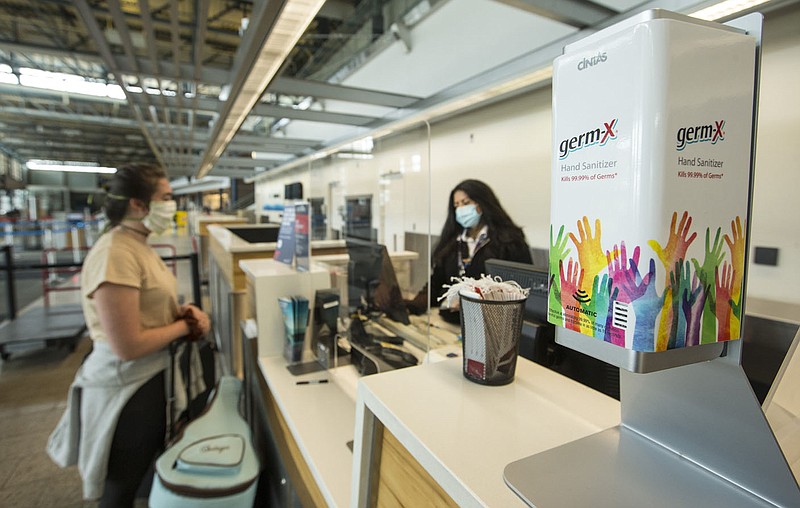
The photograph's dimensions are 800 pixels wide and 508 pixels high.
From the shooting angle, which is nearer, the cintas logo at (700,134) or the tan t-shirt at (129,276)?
the cintas logo at (700,134)

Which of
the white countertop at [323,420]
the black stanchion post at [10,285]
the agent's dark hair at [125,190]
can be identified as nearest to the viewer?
the white countertop at [323,420]

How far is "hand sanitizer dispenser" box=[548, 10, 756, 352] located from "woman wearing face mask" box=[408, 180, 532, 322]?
1.80 meters

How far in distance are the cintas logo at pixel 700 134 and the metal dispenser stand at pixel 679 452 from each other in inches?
3.9

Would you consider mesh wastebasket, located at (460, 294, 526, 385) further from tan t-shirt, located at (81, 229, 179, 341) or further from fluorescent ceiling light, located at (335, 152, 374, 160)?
tan t-shirt, located at (81, 229, 179, 341)

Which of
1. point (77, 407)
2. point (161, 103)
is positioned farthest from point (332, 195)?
point (161, 103)

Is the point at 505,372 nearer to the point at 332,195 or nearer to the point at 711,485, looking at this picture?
the point at 711,485

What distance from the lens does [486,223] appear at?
8.79 ft

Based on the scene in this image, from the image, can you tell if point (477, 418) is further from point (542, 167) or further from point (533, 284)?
point (542, 167)

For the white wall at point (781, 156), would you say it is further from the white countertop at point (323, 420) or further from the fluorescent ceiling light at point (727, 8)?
the white countertop at point (323, 420)

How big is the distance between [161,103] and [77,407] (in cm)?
311

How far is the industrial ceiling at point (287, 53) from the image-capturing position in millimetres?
2254

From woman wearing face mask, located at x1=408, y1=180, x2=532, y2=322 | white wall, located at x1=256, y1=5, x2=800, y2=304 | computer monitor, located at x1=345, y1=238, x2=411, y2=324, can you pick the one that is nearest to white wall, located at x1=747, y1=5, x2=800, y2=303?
white wall, located at x1=256, y1=5, x2=800, y2=304

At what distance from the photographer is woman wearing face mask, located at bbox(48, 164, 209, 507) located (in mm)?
1655

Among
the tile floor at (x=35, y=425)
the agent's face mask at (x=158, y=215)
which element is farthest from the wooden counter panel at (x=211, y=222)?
the agent's face mask at (x=158, y=215)
